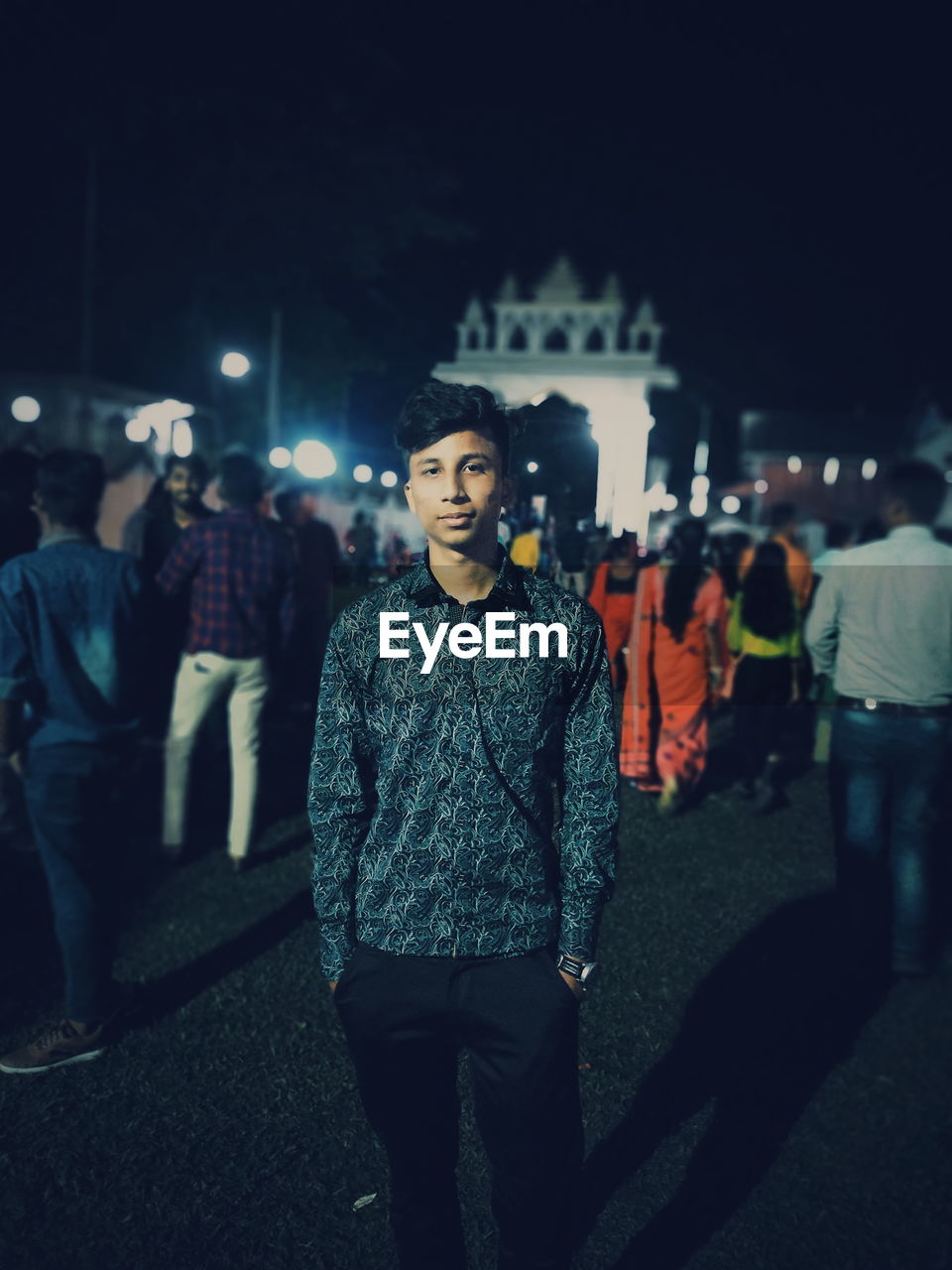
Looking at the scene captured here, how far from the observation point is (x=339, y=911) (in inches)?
87.7

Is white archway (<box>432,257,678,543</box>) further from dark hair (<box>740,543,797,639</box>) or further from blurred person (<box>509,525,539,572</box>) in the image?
dark hair (<box>740,543,797,639</box>)

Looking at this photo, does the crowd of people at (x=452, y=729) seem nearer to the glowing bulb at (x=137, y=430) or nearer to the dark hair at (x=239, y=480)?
the dark hair at (x=239, y=480)

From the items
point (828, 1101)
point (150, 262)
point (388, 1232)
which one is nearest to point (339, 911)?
point (388, 1232)

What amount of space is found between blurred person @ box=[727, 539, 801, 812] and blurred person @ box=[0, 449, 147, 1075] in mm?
5274

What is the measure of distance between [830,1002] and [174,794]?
371 cm

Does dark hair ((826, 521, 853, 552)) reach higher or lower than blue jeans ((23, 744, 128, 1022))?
higher

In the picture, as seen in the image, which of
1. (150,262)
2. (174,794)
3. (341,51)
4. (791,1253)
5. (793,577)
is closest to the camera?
(791,1253)

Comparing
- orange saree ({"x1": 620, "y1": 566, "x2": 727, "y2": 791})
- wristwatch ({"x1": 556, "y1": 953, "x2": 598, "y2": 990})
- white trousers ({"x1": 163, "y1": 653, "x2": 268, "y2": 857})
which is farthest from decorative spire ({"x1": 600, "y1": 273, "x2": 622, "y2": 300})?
wristwatch ({"x1": 556, "y1": 953, "x2": 598, "y2": 990})

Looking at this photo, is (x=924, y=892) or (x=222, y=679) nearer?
(x=924, y=892)

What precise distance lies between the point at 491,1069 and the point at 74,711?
2.20 metres

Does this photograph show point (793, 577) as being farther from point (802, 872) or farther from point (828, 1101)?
point (828, 1101)

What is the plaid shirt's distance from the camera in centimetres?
527

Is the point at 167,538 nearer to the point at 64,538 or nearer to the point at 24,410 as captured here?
the point at 64,538

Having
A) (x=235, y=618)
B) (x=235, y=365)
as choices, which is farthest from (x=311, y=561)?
(x=235, y=365)
